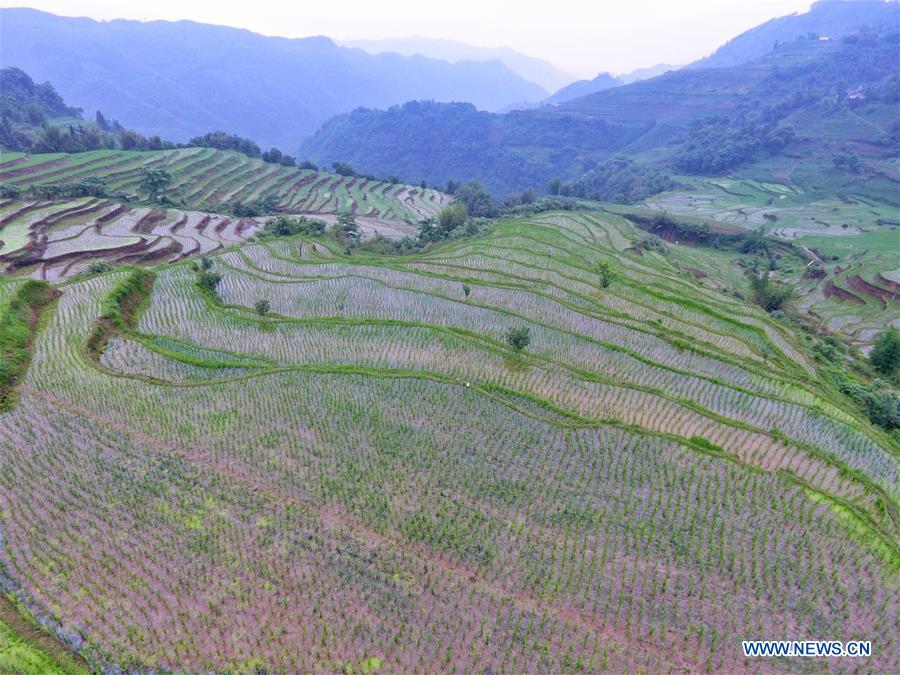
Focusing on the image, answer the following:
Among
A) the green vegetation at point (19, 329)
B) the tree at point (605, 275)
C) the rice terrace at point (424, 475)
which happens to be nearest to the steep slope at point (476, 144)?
the tree at point (605, 275)

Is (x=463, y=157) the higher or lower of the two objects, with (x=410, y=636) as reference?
higher

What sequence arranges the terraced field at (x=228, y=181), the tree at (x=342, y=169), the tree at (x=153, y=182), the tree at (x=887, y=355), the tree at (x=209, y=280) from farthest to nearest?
the tree at (x=342, y=169)
the terraced field at (x=228, y=181)
the tree at (x=153, y=182)
the tree at (x=887, y=355)
the tree at (x=209, y=280)

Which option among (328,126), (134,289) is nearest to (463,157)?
(328,126)

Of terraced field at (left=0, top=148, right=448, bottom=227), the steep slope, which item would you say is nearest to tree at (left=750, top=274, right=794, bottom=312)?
terraced field at (left=0, top=148, right=448, bottom=227)

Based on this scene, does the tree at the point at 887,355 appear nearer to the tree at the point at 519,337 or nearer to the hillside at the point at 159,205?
the tree at the point at 519,337

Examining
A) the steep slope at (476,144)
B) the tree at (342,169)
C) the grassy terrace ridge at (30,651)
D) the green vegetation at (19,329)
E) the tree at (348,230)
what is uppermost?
the steep slope at (476,144)

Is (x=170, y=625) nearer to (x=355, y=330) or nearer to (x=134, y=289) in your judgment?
(x=355, y=330)

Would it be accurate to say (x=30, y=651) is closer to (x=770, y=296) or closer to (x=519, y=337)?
(x=519, y=337)
